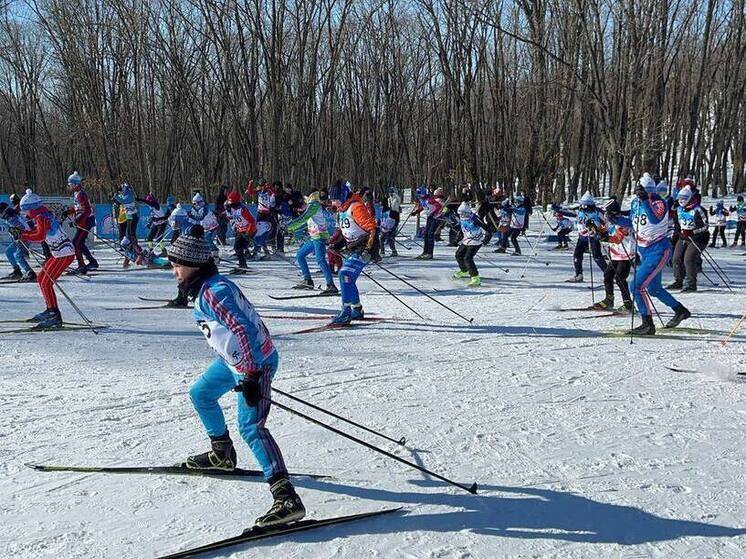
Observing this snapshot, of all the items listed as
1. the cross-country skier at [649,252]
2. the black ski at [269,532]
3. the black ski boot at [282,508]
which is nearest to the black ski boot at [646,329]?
the cross-country skier at [649,252]

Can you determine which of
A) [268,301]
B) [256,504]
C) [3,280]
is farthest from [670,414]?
[3,280]

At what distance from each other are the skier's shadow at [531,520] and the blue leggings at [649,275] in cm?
546

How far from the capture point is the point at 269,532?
3793mm

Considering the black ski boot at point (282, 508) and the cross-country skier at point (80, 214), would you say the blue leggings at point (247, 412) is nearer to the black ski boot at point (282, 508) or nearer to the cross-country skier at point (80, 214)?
the black ski boot at point (282, 508)

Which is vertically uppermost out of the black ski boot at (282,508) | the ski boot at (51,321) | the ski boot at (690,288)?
the ski boot at (51,321)

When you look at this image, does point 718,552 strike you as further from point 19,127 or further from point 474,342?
point 19,127

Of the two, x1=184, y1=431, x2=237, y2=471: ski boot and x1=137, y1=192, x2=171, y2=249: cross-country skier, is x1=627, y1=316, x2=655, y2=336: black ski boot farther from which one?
x1=137, y1=192, x2=171, y2=249: cross-country skier

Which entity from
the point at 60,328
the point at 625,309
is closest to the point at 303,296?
the point at 60,328

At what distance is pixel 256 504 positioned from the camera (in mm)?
4238

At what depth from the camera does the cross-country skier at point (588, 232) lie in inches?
475

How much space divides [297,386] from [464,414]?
5.56 ft

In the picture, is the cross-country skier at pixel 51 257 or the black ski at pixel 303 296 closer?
the cross-country skier at pixel 51 257

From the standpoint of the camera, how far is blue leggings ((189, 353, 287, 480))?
A: 12.9ft

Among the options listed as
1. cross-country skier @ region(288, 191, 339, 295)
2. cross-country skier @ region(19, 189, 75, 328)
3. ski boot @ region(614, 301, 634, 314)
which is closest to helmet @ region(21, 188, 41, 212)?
cross-country skier @ region(19, 189, 75, 328)
